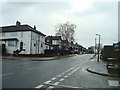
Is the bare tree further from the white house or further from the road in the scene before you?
the road

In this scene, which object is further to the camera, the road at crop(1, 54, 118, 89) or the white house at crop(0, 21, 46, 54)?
the white house at crop(0, 21, 46, 54)

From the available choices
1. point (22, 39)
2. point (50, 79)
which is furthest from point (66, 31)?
point (50, 79)

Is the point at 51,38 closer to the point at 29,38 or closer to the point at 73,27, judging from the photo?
the point at 73,27

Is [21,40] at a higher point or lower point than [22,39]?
lower

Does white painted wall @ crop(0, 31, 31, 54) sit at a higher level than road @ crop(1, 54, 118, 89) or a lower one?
higher

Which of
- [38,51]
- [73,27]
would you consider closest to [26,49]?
[38,51]

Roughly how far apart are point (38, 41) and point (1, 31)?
44.3 ft

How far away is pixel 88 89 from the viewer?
609cm

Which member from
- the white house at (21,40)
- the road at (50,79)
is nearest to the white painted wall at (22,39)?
the white house at (21,40)

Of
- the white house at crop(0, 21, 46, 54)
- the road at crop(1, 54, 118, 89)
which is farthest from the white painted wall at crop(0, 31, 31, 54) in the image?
the road at crop(1, 54, 118, 89)

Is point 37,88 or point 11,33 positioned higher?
point 11,33

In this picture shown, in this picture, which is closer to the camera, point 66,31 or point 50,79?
point 50,79

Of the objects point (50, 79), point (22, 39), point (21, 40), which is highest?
point (22, 39)

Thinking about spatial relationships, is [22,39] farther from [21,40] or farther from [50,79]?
[50,79]
